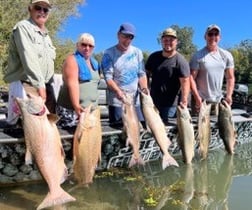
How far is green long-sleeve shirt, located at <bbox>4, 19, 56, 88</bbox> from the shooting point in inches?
186

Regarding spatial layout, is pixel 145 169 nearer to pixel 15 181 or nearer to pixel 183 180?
pixel 183 180

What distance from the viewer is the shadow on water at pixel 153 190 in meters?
5.25

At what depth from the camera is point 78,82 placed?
205 inches

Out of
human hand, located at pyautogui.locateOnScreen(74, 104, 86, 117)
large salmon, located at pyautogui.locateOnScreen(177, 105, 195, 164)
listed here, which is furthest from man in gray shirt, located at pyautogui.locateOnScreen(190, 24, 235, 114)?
human hand, located at pyautogui.locateOnScreen(74, 104, 86, 117)

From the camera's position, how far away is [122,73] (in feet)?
19.5

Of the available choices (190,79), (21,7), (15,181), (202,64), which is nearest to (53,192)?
(15,181)

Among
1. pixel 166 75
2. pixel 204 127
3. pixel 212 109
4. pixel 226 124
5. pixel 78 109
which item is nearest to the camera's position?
pixel 78 109

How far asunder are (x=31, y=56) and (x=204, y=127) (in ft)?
9.70

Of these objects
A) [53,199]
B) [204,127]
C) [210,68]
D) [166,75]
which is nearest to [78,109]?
[53,199]

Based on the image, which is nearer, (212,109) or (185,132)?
(185,132)

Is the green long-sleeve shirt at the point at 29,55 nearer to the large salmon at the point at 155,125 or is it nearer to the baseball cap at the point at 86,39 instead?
the baseball cap at the point at 86,39

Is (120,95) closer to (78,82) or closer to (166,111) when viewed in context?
(78,82)

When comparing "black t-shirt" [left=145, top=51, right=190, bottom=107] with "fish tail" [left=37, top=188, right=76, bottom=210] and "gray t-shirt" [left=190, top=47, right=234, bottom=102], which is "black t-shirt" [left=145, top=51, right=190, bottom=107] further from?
"fish tail" [left=37, top=188, right=76, bottom=210]

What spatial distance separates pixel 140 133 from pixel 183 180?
3.27 ft
